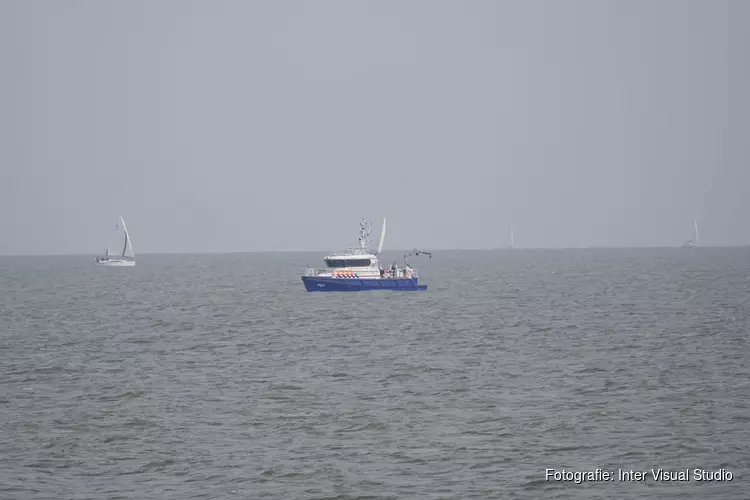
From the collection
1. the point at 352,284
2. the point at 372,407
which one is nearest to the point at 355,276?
the point at 352,284

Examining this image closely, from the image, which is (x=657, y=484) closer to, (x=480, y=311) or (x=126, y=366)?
(x=126, y=366)


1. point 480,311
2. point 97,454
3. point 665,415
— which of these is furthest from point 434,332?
point 97,454

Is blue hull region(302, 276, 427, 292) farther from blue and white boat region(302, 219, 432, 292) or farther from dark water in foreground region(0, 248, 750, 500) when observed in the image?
dark water in foreground region(0, 248, 750, 500)

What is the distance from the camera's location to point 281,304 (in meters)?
103

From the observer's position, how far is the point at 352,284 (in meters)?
112

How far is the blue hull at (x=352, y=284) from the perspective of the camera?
4390 inches

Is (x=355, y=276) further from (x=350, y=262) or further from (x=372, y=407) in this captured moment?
(x=372, y=407)

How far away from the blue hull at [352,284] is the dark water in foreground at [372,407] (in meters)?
32.4

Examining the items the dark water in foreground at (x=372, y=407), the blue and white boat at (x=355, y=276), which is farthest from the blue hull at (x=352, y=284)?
the dark water in foreground at (x=372, y=407)

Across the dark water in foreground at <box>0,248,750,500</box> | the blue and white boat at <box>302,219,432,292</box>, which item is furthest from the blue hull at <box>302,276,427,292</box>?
the dark water in foreground at <box>0,248,750,500</box>

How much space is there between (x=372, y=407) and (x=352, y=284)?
73.2m

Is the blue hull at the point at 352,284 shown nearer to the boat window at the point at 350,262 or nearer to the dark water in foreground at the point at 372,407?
the boat window at the point at 350,262

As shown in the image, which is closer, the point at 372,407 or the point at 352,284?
the point at 372,407

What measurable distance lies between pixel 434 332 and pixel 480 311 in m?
20.1
